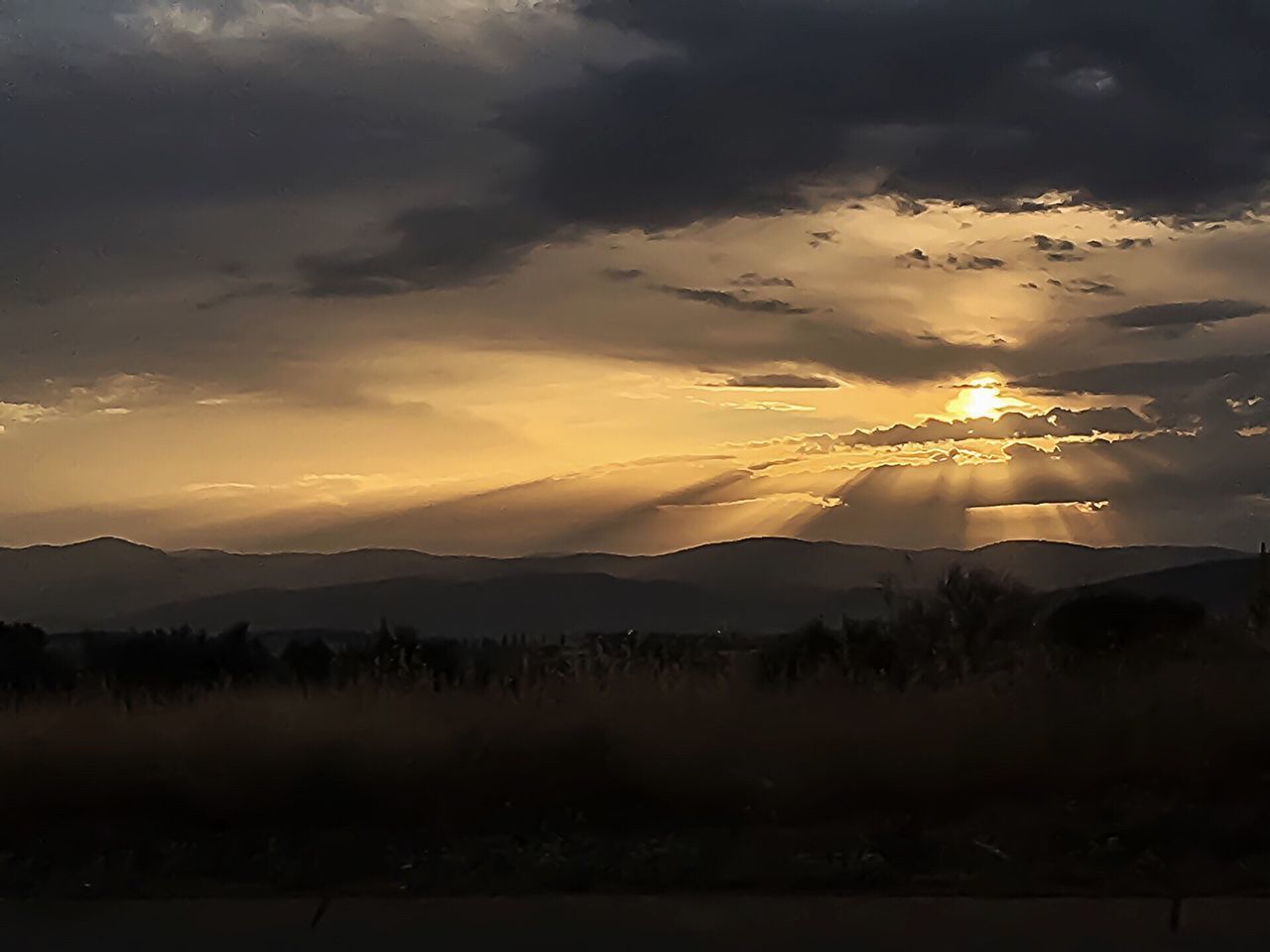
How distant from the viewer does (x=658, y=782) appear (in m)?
10.2

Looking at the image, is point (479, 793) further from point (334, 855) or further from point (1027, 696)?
point (1027, 696)

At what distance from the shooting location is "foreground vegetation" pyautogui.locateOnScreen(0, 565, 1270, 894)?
28.9 ft

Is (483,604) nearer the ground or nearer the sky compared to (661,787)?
nearer the sky

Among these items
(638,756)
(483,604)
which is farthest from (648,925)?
(483,604)

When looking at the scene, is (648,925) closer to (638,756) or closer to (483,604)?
(638,756)

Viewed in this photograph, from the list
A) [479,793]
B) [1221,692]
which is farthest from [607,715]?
[1221,692]

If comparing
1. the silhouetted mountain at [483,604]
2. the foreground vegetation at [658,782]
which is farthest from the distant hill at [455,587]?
the foreground vegetation at [658,782]

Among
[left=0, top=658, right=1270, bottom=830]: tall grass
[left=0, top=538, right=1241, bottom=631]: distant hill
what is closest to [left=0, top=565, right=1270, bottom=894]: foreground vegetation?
[left=0, top=658, right=1270, bottom=830]: tall grass

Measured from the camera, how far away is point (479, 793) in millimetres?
10320

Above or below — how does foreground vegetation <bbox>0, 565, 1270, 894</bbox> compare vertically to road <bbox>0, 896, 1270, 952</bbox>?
above

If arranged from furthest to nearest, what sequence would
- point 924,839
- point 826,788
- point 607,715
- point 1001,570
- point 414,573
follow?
point 414,573 → point 1001,570 → point 607,715 → point 826,788 → point 924,839

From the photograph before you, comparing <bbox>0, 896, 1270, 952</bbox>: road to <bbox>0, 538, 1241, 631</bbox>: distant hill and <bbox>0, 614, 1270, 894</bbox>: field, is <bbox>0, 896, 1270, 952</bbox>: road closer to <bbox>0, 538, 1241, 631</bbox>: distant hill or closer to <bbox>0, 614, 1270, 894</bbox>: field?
<bbox>0, 614, 1270, 894</bbox>: field

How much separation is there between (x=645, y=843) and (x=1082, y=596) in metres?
21.2

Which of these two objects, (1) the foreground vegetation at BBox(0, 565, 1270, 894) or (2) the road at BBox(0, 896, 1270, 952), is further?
(1) the foreground vegetation at BBox(0, 565, 1270, 894)
